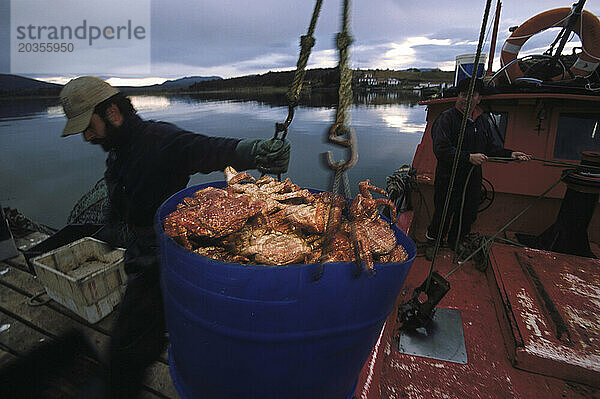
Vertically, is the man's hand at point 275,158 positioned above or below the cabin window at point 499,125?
below

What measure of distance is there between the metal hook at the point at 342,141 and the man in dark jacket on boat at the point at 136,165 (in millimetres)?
1101

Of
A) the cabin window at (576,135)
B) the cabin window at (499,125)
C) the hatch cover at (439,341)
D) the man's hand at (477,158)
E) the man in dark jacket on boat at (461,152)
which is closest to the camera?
the hatch cover at (439,341)

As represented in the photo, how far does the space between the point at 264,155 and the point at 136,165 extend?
103 centimetres

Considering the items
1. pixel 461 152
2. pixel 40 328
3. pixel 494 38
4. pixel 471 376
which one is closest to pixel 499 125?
pixel 461 152

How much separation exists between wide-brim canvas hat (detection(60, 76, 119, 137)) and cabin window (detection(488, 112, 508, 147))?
14.9 feet

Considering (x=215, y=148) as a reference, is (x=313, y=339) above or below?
below

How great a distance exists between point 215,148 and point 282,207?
44.3 inches

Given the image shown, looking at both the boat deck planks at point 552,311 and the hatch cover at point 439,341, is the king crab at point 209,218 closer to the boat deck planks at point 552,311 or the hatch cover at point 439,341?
the hatch cover at point 439,341

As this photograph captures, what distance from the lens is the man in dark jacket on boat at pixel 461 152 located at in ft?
10.7

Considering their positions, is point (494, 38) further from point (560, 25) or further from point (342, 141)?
point (342, 141)

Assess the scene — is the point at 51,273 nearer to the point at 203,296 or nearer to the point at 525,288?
the point at 203,296

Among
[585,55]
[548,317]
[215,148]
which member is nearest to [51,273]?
[215,148]

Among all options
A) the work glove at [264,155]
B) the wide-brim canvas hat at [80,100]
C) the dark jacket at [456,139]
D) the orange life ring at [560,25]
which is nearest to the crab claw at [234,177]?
the work glove at [264,155]

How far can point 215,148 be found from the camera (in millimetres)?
2162
